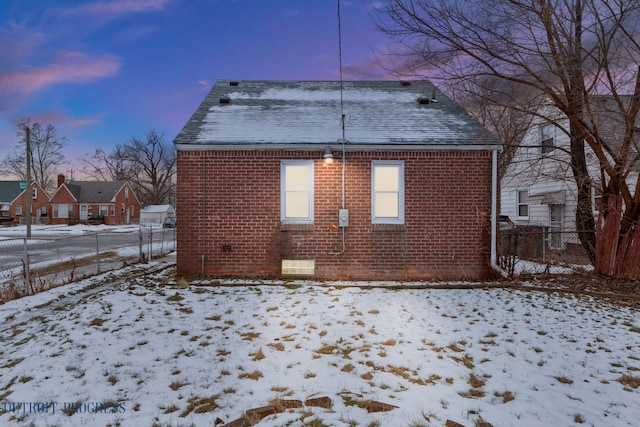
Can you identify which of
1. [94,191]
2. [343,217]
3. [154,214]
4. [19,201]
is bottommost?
[154,214]

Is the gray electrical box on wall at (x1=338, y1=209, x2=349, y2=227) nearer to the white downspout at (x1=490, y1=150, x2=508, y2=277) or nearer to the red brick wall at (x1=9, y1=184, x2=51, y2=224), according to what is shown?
the white downspout at (x1=490, y1=150, x2=508, y2=277)

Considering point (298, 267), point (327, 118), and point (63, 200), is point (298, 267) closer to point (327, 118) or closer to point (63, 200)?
point (327, 118)

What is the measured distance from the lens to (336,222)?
29.5 feet

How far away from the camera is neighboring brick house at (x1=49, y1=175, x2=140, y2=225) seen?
50469 mm

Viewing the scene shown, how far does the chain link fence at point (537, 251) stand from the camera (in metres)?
9.81

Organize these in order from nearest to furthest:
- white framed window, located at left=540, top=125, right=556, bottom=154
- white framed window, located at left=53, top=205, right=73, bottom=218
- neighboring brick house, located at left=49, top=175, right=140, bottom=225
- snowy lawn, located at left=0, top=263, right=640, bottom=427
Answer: snowy lawn, located at left=0, top=263, right=640, bottom=427 < white framed window, located at left=540, top=125, right=556, bottom=154 < neighboring brick house, located at left=49, top=175, right=140, bottom=225 < white framed window, located at left=53, top=205, right=73, bottom=218

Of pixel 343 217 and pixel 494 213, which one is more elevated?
pixel 494 213

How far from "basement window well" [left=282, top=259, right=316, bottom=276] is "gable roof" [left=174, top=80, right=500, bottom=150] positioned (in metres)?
2.88

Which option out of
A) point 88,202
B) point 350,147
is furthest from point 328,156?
point 88,202

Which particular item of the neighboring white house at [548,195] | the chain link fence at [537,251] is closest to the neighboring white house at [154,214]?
the neighboring white house at [548,195]

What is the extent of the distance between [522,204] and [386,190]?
13.0m

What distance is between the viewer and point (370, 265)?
29.5 feet

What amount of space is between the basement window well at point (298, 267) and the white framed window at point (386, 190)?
2049mm

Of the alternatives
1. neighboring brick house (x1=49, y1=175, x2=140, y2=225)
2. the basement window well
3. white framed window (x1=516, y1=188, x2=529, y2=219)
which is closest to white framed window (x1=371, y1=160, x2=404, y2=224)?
the basement window well
